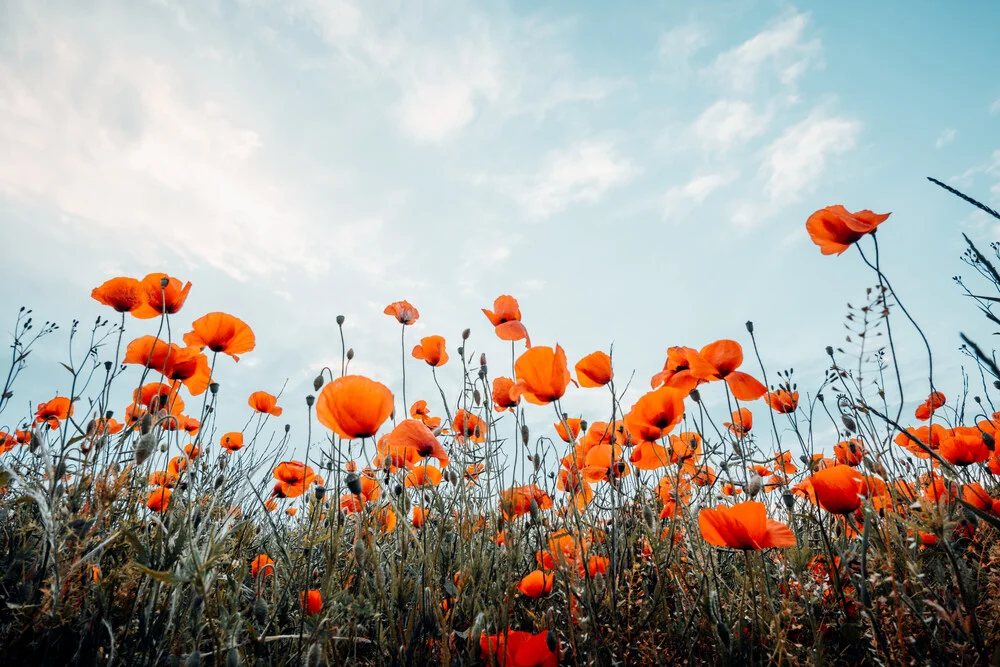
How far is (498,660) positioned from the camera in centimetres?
148

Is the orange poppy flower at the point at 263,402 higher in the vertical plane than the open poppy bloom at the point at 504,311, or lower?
lower

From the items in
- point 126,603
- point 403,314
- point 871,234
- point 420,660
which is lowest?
point 420,660

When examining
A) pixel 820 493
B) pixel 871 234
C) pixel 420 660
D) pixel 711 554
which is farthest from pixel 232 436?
pixel 871 234

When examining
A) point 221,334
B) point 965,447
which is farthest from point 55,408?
point 965,447

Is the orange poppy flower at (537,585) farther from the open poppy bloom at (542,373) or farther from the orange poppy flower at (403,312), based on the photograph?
the orange poppy flower at (403,312)

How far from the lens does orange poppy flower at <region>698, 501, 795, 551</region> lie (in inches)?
53.6

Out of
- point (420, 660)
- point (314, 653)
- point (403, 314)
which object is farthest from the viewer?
point (403, 314)

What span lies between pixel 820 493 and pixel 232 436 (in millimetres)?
4116

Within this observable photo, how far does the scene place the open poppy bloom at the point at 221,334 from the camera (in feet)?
7.89

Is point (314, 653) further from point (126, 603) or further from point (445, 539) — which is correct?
point (445, 539)

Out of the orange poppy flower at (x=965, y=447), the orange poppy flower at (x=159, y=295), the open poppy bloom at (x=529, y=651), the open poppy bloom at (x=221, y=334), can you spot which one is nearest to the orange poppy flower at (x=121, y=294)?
the orange poppy flower at (x=159, y=295)

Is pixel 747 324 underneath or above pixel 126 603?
above

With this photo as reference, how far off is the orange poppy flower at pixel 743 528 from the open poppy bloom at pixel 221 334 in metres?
2.14

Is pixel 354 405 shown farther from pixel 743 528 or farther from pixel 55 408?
pixel 55 408
